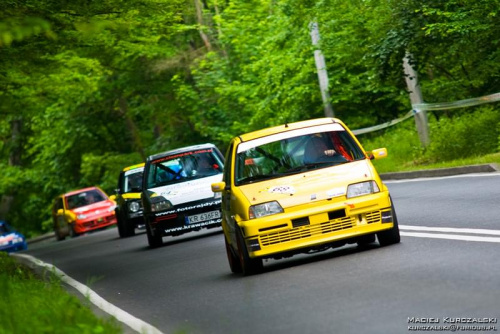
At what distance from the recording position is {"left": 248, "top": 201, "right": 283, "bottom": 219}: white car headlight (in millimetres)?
13156

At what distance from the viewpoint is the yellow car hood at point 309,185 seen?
43.2ft

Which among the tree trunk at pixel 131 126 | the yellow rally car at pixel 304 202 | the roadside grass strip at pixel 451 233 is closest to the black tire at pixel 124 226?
the roadside grass strip at pixel 451 233

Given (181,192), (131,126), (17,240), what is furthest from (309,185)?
(131,126)

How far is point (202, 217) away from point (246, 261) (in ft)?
29.9

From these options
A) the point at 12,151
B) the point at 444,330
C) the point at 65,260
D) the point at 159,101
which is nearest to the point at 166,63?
the point at 159,101

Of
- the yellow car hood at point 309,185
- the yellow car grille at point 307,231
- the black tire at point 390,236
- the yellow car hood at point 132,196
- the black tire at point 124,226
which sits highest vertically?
the yellow car hood at point 309,185

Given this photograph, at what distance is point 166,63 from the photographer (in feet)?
167

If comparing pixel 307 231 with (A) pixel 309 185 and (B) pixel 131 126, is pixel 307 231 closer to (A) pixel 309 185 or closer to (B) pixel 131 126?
(A) pixel 309 185

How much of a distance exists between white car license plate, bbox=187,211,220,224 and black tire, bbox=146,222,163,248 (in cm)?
77

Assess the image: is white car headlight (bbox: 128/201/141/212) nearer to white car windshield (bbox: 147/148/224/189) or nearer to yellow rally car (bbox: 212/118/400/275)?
white car windshield (bbox: 147/148/224/189)

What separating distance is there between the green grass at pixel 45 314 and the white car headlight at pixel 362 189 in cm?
320

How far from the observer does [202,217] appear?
22297 millimetres

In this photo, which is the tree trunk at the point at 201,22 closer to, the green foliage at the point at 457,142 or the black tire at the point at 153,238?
the green foliage at the point at 457,142

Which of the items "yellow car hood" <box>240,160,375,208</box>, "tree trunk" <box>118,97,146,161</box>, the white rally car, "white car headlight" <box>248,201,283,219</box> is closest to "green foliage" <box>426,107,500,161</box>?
the white rally car
